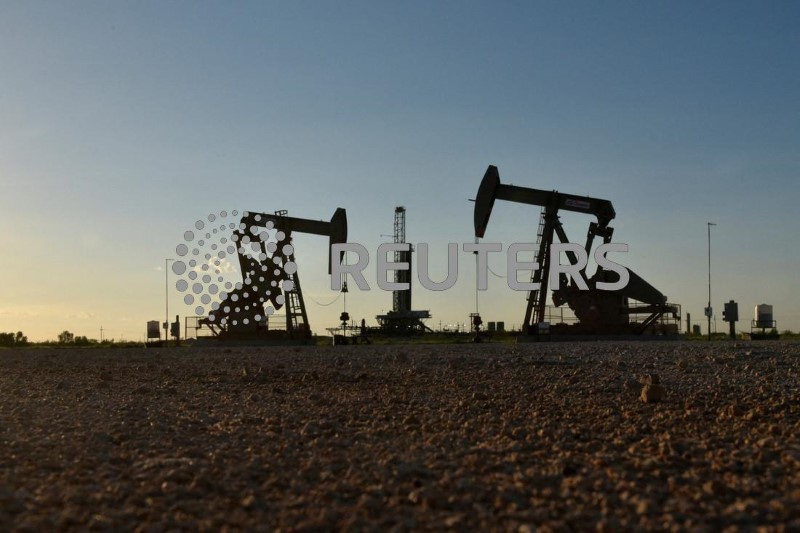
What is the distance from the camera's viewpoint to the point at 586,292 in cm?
4247

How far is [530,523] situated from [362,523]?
3.32ft

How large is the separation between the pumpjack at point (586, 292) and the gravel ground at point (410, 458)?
1117 inches

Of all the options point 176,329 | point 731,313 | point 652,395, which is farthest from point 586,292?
point 652,395

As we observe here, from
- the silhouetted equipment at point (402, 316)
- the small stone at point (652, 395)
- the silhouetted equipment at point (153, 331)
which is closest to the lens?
the small stone at point (652, 395)

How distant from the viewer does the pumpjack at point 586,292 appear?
135ft

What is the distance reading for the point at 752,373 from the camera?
14.9 m

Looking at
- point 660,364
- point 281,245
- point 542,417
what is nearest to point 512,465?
point 542,417

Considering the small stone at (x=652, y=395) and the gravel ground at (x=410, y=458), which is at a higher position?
the small stone at (x=652, y=395)

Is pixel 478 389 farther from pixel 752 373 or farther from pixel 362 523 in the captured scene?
pixel 362 523

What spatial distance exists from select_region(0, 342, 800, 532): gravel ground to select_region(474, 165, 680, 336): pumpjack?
93.1ft

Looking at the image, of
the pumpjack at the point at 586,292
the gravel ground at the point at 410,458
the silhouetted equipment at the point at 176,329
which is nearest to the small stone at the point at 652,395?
the gravel ground at the point at 410,458

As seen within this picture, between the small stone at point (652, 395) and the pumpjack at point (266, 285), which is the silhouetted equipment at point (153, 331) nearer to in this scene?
the pumpjack at point (266, 285)

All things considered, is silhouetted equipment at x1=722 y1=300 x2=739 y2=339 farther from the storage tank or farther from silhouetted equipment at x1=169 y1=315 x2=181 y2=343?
silhouetted equipment at x1=169 y1=315 x2=181 y2=343

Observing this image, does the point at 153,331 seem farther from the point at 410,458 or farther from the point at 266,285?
the point at 410,458
